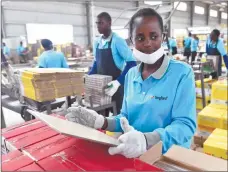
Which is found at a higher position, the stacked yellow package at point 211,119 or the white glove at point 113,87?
the white glove at point 113,87

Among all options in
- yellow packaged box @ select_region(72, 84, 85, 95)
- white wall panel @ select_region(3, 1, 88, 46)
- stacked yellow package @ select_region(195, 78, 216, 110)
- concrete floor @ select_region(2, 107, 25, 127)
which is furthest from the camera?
white wall panel @ select_region(3, 1, 88, 46)

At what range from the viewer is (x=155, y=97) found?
107 cm

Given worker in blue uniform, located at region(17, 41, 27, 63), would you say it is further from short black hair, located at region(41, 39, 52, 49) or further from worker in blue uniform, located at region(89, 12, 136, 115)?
worker in blue uniform, located at region(89, 12, 136, 115)

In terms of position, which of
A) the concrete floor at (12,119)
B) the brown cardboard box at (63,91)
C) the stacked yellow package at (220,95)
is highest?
the brown cardboard box at (63,91)

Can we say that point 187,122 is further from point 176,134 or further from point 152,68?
point 152,68

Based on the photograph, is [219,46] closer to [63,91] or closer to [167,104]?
[63,91]

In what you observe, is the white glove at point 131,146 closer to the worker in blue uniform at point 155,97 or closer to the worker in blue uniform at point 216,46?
the worker in blue uniform at point 155,97

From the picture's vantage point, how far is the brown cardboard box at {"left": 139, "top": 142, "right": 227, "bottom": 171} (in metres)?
0.66

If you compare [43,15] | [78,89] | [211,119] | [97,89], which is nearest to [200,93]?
[211,119]

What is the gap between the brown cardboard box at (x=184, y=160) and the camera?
0.66m

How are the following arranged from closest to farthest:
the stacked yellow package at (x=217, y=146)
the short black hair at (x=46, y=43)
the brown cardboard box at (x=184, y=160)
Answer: the brown cardboard box at (x=184, y=160) → the stacked yellow package at (x=217, y=146) → the short black hair at (x=46, y=43)

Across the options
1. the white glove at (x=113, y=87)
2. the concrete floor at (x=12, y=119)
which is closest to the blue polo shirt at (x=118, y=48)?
the white glove at (x=113, y=87)

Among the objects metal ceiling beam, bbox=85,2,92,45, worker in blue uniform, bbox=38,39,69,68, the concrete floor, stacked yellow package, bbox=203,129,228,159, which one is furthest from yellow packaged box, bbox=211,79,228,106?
metal ceiling beam, bbox=85,2,92,45

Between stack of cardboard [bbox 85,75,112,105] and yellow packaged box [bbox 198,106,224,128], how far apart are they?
45.6 inches
